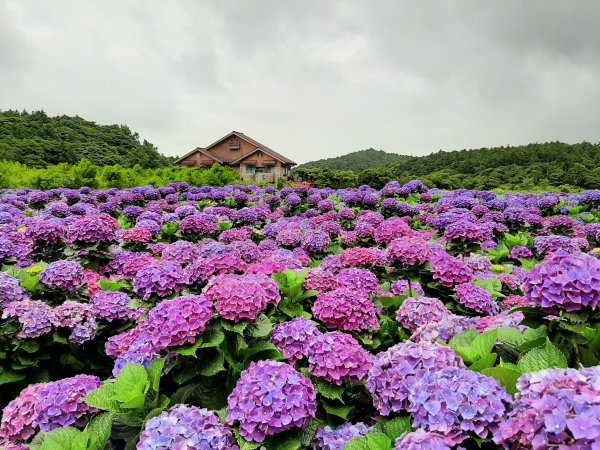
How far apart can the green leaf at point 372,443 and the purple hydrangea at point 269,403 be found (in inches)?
8.5

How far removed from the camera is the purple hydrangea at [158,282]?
298 cm

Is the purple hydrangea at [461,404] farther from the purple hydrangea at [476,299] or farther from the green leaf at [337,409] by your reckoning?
the purple hydrangea at [476,299]

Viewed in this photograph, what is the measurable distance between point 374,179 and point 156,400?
2085 centimetres

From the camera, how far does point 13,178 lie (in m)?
15.5

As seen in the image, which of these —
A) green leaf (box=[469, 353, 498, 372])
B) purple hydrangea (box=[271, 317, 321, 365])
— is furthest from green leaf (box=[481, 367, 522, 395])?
purple hydrangea (box=[271, 317, 321, 365])

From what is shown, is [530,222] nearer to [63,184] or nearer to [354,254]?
[354,254]

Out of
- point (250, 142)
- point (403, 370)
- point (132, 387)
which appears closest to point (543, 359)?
point (403, 370)

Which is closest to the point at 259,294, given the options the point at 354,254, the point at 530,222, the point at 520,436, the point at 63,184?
the point at 520,436

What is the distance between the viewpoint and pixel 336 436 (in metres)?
1.79

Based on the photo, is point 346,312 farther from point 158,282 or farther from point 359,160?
point 359,160

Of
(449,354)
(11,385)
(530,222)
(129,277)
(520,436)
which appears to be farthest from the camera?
(530,222)

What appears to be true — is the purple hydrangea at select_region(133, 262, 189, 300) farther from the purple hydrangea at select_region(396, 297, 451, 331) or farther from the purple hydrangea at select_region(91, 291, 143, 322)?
the purple hydrangea at select_region(396, 297, 451, 331)

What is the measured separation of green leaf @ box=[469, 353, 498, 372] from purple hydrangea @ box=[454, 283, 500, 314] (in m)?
1.60

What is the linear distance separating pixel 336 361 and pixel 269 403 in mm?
506
